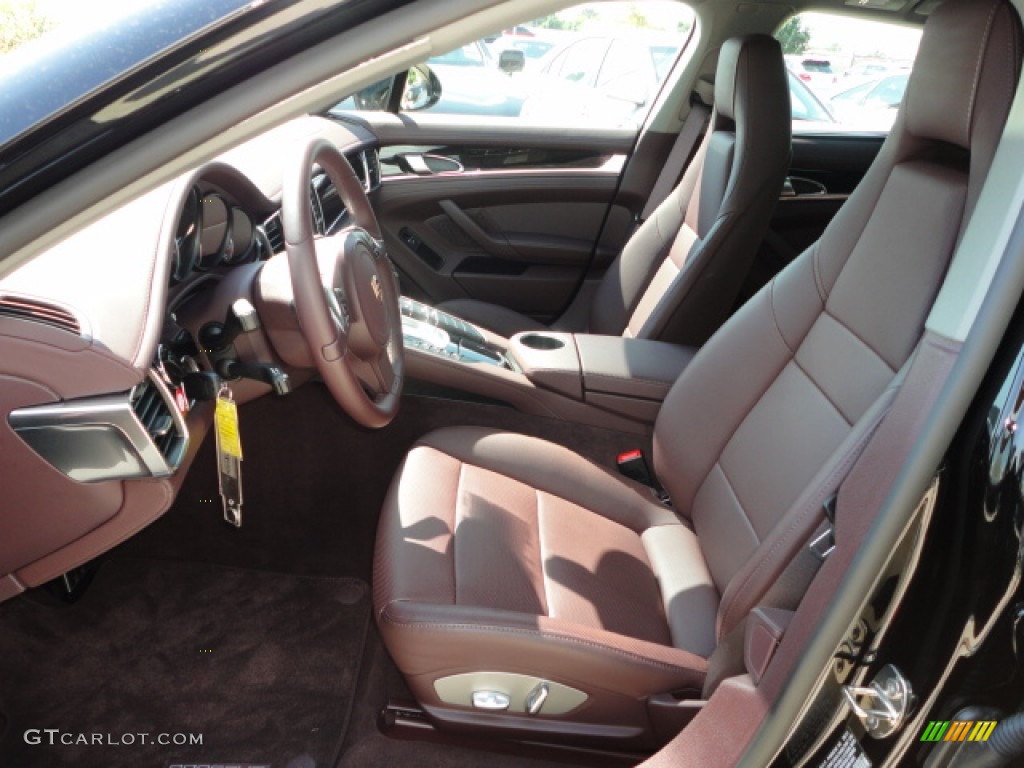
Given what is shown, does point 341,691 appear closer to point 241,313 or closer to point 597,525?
point 597,525

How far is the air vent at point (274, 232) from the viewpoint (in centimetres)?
179

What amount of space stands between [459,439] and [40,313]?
3.01 feet

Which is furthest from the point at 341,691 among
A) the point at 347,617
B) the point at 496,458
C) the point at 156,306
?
the point at 156,306

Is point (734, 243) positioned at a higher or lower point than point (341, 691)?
higher

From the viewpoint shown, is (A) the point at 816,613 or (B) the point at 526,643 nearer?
(A) the point at 816,613

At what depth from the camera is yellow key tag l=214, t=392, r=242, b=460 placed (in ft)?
4.25

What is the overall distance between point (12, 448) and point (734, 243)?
5.30 feet

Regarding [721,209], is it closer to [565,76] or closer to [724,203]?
[724,203]

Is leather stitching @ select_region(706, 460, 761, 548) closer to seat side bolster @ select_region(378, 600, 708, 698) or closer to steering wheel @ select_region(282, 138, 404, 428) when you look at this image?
seat side bolster @ select_region(378, 600, 708, 698)

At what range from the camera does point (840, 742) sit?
0.91m

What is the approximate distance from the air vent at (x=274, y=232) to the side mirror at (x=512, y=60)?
1.46 m

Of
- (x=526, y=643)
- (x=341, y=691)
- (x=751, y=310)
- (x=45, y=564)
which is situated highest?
(x=751, y=310)

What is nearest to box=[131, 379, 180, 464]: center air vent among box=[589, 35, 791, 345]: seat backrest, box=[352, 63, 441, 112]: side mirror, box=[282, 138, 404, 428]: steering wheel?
box=[282, 138, 404, 428]: steering wheel

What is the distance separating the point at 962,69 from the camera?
3.57 feet
